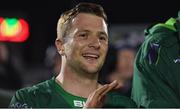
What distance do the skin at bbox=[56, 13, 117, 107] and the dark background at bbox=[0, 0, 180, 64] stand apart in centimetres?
464

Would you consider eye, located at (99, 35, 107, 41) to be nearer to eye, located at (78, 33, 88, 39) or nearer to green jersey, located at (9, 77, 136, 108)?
eye, located at (78, 33, 88, 39)

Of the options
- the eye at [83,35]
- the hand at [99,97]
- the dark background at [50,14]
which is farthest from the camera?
the dark background at [50,14]

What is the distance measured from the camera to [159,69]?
10.4ft

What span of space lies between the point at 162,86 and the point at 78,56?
17.7 inches

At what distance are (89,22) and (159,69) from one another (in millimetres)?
439

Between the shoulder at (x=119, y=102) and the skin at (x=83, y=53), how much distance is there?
0.10 meters

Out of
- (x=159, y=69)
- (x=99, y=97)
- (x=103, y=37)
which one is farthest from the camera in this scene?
(x=103, y=37)

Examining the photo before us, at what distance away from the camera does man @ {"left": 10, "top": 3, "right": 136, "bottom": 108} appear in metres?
3.20

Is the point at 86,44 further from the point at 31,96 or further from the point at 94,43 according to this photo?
the point at 31,96

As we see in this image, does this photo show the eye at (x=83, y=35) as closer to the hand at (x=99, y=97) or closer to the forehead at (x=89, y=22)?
the forehead at (x=89, y=22)

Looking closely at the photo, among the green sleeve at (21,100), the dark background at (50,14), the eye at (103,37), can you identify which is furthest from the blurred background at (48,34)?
the green sleeve at (21,100)

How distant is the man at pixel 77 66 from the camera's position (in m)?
3.20

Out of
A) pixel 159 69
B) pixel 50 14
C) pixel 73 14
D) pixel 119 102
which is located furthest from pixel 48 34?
pixel 159 69

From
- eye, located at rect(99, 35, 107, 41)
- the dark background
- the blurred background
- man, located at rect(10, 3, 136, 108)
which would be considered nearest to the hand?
man, located at rect(10, 3, 136, 108)
